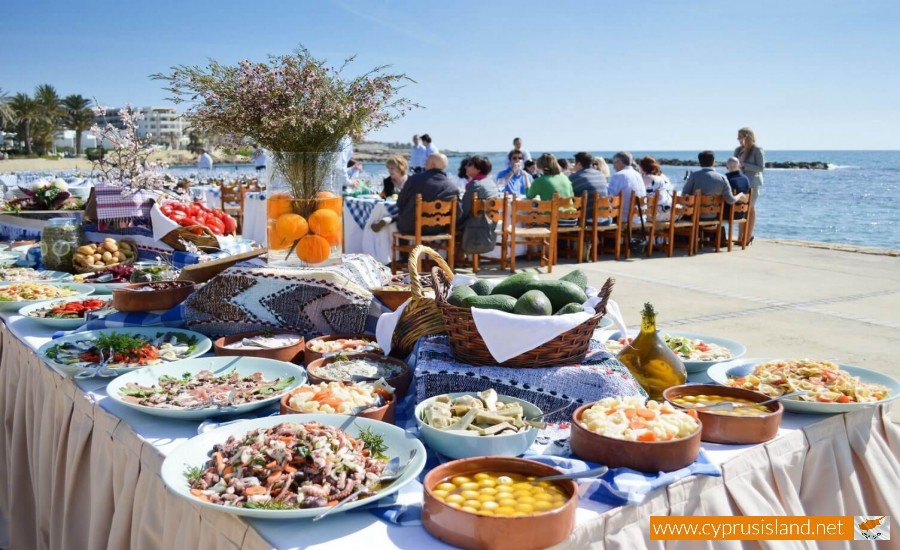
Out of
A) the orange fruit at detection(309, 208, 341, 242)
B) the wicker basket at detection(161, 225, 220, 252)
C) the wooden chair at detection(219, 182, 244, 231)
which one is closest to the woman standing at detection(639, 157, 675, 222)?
the wooden chair at detection(219, 182, 244, 231)

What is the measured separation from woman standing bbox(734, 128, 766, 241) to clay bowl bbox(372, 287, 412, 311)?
30.9 ft

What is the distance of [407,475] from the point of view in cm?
138

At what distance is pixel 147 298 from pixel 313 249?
2.31 ft

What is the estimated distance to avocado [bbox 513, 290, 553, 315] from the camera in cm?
185

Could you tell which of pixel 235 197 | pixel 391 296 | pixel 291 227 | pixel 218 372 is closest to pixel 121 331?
pixel 218 372

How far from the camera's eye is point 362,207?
8.44 m

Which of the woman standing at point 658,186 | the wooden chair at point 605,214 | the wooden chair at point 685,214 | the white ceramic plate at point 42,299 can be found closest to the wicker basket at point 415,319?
the white ceramic plate at point 42,299

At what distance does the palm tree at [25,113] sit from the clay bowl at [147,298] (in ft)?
196

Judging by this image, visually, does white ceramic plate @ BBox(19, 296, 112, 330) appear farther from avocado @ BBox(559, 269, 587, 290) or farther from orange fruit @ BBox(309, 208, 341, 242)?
avocado @ BBox(559, 269, 587, 290)

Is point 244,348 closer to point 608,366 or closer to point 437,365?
point 437,365

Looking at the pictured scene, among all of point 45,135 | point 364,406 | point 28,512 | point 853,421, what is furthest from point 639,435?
point 45,135

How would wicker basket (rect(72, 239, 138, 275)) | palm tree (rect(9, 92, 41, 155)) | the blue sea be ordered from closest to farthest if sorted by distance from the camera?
wicker basket (rect(72, 239, 138, 275))
the blue sea
palm tree (rect(9, 92, 41, 155))

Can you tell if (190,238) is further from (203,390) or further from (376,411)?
(376,411)

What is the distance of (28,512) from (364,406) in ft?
5.66
